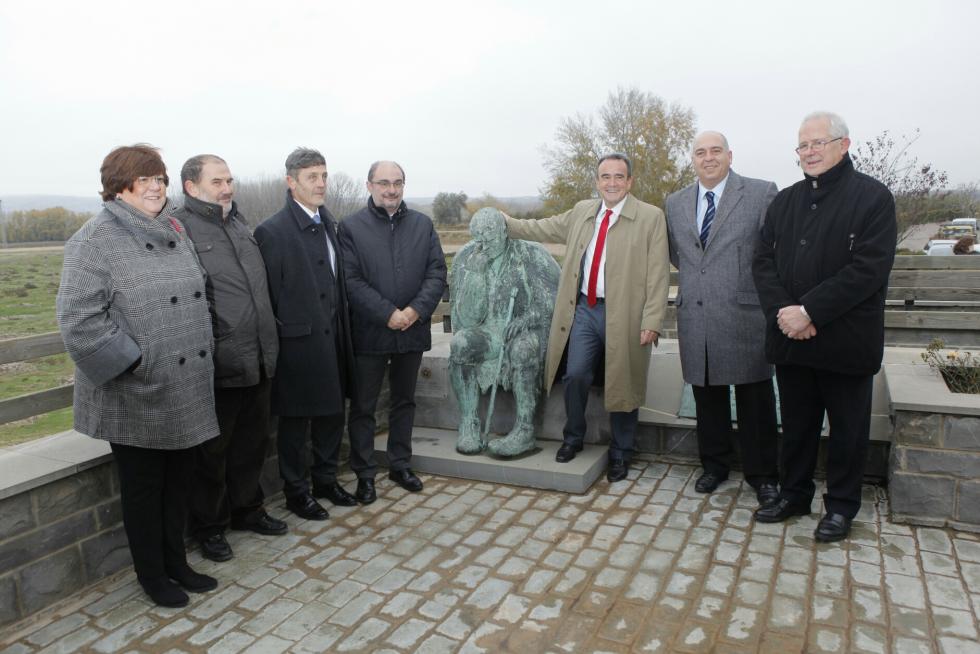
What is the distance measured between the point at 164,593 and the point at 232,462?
28.8 inches

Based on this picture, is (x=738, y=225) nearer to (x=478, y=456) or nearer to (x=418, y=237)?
(x=418, y=237)

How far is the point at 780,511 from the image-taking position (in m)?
3.69

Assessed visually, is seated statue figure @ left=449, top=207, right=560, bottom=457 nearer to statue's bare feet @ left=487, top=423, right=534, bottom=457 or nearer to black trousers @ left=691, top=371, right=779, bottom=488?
statue's bare feet @ left=487, top=423, right=534, bottom=457

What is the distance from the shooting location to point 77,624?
2.95 meters

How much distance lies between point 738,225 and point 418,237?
1.78m

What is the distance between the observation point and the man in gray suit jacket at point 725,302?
3830 millimetres

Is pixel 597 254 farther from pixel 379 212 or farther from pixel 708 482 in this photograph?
pixel 708 482

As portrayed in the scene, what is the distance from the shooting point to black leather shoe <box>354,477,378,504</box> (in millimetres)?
4141

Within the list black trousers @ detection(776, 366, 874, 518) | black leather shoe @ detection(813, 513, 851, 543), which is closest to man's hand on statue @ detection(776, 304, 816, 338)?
black trousers @ detection(776, 366, 874, 518)

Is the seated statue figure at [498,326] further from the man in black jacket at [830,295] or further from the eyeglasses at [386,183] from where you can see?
the man in black jacket at [830,295]

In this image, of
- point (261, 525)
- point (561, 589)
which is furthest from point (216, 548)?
point (561, 589)

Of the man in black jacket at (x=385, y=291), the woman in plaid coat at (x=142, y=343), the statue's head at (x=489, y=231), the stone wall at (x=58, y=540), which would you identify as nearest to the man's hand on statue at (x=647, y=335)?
the statue's head at (x=489, y=231)

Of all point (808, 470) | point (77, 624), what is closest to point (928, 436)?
point (808, 470)

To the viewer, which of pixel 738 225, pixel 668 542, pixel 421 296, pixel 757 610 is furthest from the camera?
pixel 421 296
